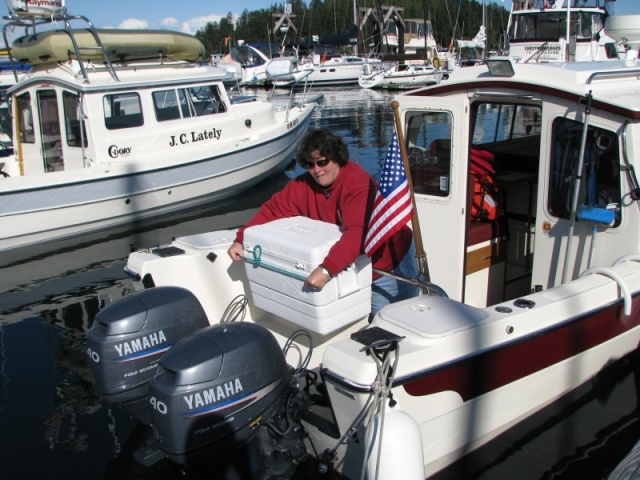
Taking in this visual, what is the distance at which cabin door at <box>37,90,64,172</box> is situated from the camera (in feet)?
32.5

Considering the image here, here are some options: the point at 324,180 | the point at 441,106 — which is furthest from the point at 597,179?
the point at 324,180

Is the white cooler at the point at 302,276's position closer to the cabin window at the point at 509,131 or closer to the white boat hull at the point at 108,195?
the cabin window at the point at 509,131

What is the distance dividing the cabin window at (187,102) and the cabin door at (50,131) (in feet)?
5.34

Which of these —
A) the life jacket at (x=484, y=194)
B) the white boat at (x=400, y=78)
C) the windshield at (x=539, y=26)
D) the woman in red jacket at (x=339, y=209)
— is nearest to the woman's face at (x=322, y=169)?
the woman in red jacket at (x=339, y=209)

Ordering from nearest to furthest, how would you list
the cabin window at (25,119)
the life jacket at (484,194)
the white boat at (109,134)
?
the life jacket at (484,194), the white boat at (109,134), the cabin window at (25,119)

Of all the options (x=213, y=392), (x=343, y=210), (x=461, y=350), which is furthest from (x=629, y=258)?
(x=213, y=392)

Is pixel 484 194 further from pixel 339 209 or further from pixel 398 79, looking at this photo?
pixel 398 79

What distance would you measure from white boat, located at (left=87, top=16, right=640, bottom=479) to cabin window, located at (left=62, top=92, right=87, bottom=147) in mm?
6030

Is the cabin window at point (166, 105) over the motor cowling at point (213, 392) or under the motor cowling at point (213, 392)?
over

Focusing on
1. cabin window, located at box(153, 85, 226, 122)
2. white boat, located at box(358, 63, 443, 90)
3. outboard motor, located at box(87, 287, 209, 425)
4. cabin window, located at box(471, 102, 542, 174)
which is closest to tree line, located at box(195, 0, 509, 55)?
white boat, located at box(358, 63, 443, 90)

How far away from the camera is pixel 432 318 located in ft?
10.3

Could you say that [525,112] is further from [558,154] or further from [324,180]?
[324,180]

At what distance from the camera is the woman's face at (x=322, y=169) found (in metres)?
3.54

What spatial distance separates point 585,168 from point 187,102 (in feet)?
26.4
